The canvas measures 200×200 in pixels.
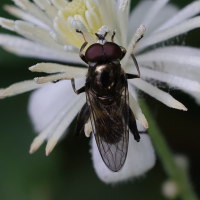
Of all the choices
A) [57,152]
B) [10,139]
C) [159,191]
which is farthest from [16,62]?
[159,191]

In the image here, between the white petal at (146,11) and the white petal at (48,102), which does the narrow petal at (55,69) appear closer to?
the white petal at (48,102)

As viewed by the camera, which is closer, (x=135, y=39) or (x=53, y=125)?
(x=135, y=39)

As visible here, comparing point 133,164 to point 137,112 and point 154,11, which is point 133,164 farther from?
point 154,11

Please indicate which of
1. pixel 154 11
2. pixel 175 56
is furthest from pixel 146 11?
pixel 175 56

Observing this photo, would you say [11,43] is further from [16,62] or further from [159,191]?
[159,191]

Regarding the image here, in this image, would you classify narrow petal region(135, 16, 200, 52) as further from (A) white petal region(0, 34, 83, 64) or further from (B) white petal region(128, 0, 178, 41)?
(A) white petal region(0, 34, 83, 64)
